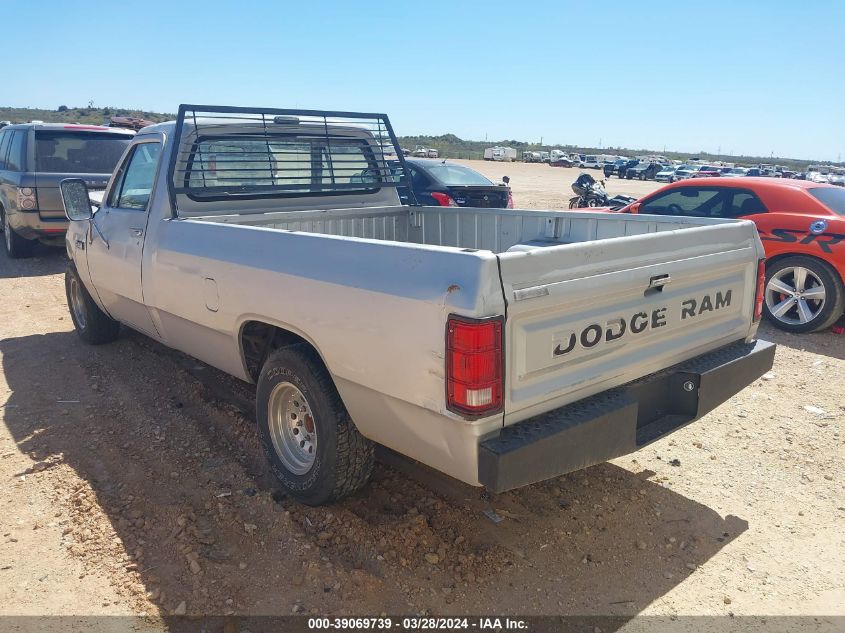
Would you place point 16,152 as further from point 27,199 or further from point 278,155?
point 278,155

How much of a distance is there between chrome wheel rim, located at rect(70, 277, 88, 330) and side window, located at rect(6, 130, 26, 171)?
14.4ft

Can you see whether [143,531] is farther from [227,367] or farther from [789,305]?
[789,305]

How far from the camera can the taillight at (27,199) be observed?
30.7 feet

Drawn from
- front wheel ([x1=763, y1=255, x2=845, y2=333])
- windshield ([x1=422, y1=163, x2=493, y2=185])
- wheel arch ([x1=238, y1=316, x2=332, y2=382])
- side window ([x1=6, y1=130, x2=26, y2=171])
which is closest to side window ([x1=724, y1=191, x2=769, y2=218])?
front wheel ([x1=763, y1=255, x2=845, y2=333])

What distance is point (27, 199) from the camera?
939 cm

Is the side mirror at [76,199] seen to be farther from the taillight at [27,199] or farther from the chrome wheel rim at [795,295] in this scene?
the chrome wheel rim at [795,295]

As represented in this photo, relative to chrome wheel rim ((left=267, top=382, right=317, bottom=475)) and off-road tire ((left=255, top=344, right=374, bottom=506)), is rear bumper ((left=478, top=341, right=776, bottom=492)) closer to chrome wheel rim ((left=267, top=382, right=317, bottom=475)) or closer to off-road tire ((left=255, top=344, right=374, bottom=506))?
off-road tire ((left=255, top=344, right=374, bottom=506))

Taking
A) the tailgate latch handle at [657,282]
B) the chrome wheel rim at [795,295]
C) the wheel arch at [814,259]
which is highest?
the tailgate latch handle at [657,282]

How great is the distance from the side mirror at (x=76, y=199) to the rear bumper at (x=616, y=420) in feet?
13.6

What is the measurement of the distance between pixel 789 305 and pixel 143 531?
646 centimetres

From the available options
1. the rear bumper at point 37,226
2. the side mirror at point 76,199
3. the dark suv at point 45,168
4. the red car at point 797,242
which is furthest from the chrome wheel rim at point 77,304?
the red car at point 797,242

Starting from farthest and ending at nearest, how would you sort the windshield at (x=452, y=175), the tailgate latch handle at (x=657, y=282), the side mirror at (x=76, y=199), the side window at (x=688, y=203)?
the windshield at (x=452, y=175) < the side window at (x=688, y=203) < the side mirror at (x=76, y=199) < the tailgate latch handle at (x=657, y=282)

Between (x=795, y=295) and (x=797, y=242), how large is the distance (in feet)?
1.77

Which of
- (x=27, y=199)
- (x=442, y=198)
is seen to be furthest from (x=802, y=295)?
(x=27, y=199)
